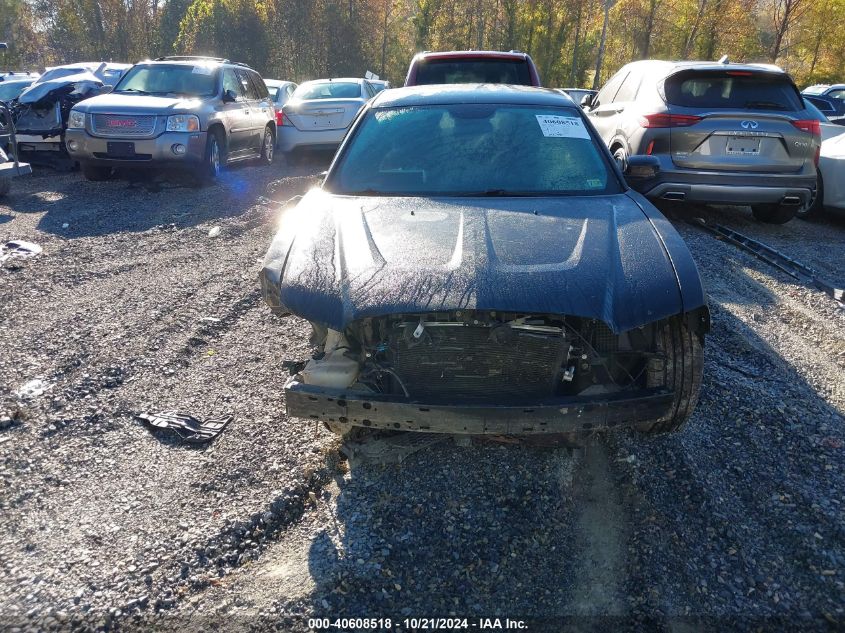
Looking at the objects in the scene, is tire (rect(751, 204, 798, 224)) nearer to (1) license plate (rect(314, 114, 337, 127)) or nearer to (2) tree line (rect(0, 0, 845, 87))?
(1) license plate (rect(314, 114, 337, 127))

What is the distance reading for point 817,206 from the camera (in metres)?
8.02

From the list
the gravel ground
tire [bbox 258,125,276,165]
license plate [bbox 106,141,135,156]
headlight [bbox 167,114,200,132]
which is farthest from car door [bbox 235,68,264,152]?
the gravel ground

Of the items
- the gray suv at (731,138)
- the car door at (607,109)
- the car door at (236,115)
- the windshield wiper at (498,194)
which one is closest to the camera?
the windshield wiper at (498,194)

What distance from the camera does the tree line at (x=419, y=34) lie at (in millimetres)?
29797

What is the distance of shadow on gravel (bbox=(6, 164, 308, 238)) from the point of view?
7.48 m

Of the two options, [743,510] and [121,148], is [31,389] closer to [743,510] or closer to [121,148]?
[743,510]

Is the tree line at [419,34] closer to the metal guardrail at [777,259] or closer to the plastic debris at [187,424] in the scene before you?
the metal guardrail at [777,259]

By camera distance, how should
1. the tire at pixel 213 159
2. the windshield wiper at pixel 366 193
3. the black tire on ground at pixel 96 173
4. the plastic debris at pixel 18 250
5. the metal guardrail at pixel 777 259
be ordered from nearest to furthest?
the windshield wiper at pixel 366 193 < the metal guardrail at pixel 777 259 < the plastic debris at pixel 18 250 < the tire at pixel 213 159 < the black tire on ground at pixel 96 173

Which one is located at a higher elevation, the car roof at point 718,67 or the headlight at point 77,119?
the car roof at point 718,67

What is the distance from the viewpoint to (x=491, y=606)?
2.28 metres

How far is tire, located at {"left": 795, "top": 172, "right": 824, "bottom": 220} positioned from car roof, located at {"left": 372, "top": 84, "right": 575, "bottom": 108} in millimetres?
4669

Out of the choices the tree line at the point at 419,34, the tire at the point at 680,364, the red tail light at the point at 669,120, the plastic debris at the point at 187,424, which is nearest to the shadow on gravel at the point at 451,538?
the tire at the point at 680,364

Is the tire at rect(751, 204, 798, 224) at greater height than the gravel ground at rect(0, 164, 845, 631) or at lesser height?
greater

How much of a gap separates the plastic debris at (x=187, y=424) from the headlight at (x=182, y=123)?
657 cm
